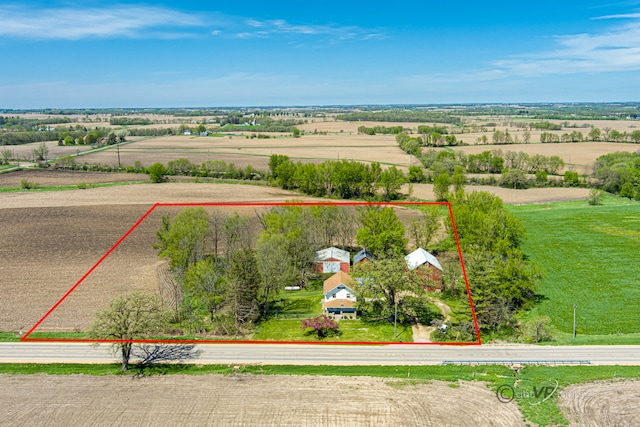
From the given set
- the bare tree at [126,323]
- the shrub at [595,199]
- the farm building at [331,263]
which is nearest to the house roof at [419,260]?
the farm building at [331,263]

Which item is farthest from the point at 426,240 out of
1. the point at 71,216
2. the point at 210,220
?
the point at 71,216

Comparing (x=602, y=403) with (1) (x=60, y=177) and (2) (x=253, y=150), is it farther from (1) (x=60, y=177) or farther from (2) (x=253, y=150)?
(2) (x=253, y=150)

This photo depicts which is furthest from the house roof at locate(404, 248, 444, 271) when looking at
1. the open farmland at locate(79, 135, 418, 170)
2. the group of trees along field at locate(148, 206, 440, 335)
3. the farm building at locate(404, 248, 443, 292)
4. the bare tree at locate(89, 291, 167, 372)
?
the open farmland at locate(79, 135, 418, 170)

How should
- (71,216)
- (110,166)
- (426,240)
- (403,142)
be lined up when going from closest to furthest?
(426,240)
(71,216)
(110,166)
(403,142)

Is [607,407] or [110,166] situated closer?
[607,407]

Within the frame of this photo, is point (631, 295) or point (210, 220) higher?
point (210, 220)

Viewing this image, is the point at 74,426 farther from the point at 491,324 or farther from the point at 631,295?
the point at 631,295
